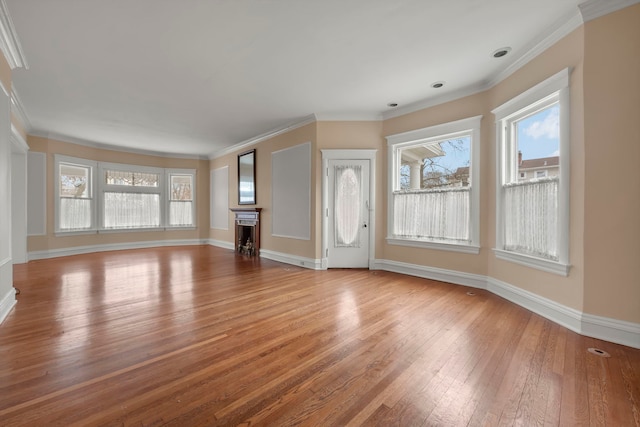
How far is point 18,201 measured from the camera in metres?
5.26

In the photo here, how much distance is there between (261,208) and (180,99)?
2864 mm

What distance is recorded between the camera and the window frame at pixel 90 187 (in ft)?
20.6

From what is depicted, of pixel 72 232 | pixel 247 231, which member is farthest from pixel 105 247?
pixel 247 231

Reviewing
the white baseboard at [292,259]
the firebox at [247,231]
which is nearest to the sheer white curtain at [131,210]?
the firebox at [247,231]

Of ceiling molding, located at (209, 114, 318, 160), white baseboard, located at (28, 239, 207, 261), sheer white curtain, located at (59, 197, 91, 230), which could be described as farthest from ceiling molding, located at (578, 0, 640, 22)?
sheer white curtain, located at (59, 197, 91, 230)

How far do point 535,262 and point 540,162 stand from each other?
1.11 meters

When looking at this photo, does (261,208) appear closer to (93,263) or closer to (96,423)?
(93,263)

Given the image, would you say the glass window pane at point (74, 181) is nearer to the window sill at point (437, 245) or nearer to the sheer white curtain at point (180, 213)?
the sheer white curtain at point (180, 213)

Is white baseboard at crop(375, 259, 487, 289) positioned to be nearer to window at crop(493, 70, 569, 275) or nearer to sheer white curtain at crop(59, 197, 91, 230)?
window at crop(493, 70, 569, 275)

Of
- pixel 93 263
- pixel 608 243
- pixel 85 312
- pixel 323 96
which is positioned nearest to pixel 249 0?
pixel 323 96

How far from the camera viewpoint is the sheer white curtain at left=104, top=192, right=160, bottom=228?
24.3 ft

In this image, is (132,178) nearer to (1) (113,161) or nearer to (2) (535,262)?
(1) (113,161)

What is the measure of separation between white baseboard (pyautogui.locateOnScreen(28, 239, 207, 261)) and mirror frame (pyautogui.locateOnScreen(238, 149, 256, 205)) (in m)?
2.75

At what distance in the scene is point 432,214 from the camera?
4.35m
